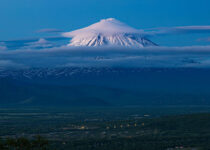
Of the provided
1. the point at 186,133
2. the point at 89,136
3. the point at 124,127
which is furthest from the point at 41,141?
the point at 124,127

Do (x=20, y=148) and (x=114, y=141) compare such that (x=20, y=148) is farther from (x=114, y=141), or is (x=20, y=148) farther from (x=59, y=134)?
(x=59, y=134)

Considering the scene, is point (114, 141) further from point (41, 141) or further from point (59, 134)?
point (41, 141)

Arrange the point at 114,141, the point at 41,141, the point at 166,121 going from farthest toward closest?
the point at 166,121
the point at 114,141
the point at 41,141

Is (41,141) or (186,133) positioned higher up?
(41,141)

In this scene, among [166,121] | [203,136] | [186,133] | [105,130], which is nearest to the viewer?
[203,136]

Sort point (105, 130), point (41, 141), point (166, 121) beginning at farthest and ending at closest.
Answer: point (166, 121), point (105, 130), point (41, 141)

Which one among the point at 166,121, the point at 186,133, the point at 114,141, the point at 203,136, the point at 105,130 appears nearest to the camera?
the point at 114,141

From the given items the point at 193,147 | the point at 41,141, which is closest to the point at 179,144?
the point at 193,147

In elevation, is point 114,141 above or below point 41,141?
below

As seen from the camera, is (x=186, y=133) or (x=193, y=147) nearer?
(x=193, y=147)
